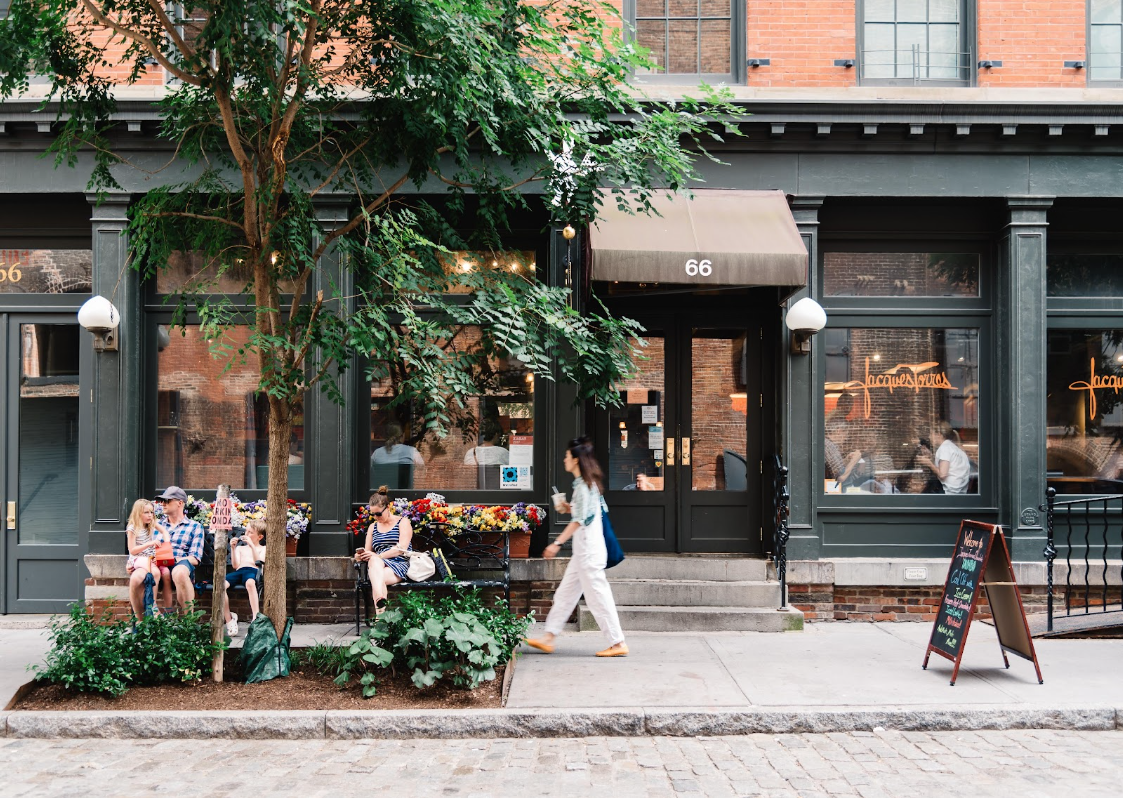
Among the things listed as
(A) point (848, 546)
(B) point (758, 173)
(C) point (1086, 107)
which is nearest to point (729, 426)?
(A) point (848, 546)

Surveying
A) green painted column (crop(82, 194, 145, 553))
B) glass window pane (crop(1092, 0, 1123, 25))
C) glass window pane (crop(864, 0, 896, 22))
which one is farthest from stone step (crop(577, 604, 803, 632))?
glass window pane (crop(1092, 0, 1123, 25))

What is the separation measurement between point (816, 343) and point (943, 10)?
3833 mm

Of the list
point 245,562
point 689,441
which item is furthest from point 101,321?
point 689,441

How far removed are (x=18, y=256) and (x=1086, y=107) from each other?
11.4 metres

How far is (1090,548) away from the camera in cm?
977

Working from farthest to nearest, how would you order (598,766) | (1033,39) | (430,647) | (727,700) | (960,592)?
(1033,39) < (960,592) < (430,647) < (727,700) < (598,766)

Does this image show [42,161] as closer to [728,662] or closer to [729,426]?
[729,426]

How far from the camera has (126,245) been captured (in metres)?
9.65

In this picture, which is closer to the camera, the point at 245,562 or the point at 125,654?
the point at 125,654

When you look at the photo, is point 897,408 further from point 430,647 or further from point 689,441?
point 430,647

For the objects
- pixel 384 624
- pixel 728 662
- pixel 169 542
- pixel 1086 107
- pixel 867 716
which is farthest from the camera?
pixel 1086 107

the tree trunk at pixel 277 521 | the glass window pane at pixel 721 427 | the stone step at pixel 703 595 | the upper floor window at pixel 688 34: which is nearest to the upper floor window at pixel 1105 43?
the upper floor window at pixel 688 34

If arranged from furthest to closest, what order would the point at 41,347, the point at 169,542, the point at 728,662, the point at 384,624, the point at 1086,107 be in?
the point at 41,347
the point at 1086,107
the point at 169,542
the point at 728,662
the point at 384,624

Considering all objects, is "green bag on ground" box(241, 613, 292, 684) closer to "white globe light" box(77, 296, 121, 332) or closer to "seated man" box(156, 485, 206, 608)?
"seated man" box(156, 485, 206, 608)
